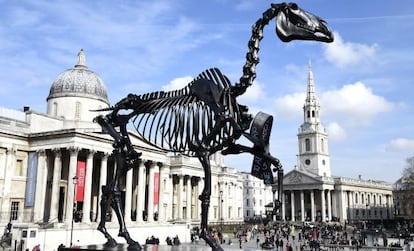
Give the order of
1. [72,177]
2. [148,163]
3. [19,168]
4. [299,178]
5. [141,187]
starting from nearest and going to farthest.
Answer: [72,177] < [19,168] < [141,187] < [148,163] < [299,178]

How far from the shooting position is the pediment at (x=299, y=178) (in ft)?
318

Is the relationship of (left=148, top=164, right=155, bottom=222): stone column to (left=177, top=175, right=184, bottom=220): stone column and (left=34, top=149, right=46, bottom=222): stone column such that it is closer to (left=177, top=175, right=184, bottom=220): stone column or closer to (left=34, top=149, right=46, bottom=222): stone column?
(left=177, top=175, right=184, bottom=220): stone column

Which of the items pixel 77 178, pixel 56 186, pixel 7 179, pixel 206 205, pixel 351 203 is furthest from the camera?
pixel 351 203

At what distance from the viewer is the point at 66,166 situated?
44969mm

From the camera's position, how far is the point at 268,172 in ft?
34.6

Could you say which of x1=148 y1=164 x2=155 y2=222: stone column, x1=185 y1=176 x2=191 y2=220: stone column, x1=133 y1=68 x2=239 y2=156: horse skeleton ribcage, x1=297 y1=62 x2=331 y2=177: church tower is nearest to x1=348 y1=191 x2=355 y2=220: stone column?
x1=297 y1=62 x2=331 y2=177: church tower

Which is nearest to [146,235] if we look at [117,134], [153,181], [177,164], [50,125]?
[153,181]

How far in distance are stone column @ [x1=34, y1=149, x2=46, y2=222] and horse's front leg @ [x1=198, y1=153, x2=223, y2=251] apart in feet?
114

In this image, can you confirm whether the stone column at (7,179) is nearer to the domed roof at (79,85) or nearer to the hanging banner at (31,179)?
the hanging banner at (31,179)

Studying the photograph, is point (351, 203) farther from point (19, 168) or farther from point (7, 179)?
point (7, 179)

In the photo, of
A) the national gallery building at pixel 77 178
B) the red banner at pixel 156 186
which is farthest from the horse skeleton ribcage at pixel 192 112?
the red banner at pixel 156 186

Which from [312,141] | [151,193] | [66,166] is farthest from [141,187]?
[312,141]

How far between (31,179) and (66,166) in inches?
151

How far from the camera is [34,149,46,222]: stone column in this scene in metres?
41.2
